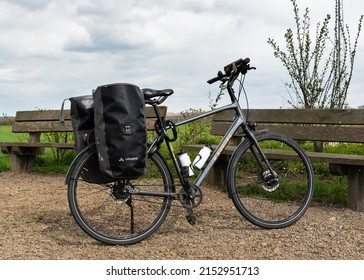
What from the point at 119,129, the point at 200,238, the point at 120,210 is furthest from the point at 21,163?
the point at 119,129

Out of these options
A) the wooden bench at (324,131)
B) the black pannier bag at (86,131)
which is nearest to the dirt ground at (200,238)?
the wooden bench at (324,131)

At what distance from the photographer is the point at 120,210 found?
5.43 meters

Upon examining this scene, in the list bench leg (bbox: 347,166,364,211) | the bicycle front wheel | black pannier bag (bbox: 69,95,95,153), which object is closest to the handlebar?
the bicycle front wheel

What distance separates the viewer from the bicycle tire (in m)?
4.31

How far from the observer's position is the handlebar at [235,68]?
4.79m

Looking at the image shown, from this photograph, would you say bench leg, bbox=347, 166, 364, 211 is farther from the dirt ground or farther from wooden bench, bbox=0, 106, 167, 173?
wooden bench, bbox=0, 106, 167, 173

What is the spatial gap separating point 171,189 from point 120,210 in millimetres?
1055

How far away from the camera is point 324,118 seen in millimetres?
6484

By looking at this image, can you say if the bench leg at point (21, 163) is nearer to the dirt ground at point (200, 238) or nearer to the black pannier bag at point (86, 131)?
the dirt ground at point (200, 238)

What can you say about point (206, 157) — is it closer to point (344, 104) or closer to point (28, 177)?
point (28, 177)

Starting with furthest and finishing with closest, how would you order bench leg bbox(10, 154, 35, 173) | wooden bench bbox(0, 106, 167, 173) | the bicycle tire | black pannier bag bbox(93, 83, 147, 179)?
bench leg bbox(10, 154, 35, 173) → wooden bench bbox(0, 106, 167, 173) → the bicycle tire → black pannier bag bbox(93, 83, 147, 179)

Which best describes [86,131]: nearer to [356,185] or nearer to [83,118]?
[83,118]

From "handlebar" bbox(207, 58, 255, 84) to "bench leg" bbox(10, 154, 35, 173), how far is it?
4.88 m

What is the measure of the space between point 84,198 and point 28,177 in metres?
2.56
